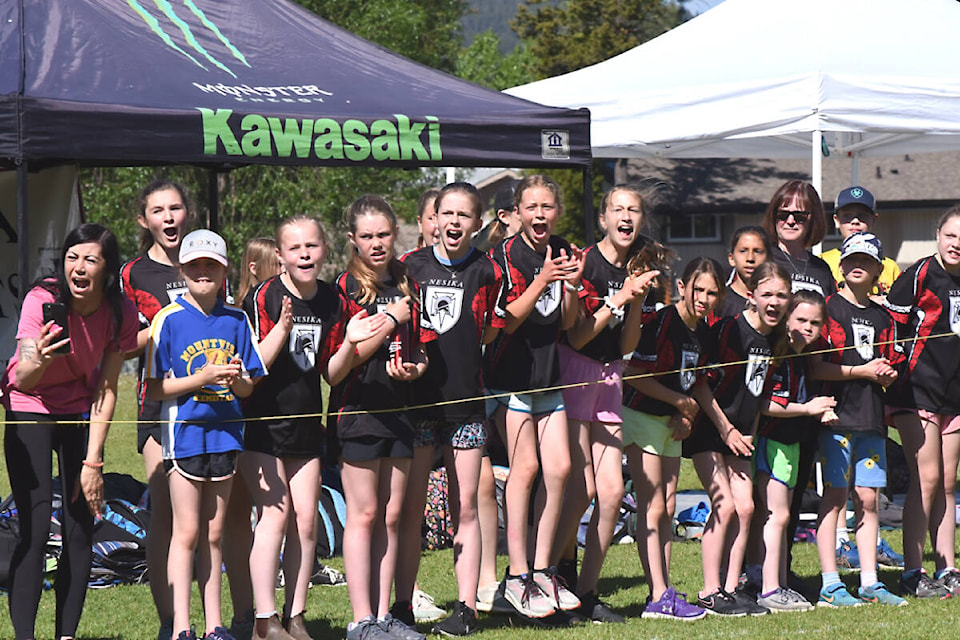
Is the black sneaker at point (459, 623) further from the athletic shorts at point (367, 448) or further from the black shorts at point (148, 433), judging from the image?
the black shorts at point (148, 433)

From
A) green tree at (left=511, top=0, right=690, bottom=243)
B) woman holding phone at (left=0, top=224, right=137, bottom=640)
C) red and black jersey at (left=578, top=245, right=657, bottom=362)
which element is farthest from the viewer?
green tree at (left=511, top=0, right=690, bottom=243)

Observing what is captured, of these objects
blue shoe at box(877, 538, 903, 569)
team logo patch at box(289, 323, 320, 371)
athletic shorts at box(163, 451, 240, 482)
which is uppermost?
team logo patch at box(289, 323, 320, 371)

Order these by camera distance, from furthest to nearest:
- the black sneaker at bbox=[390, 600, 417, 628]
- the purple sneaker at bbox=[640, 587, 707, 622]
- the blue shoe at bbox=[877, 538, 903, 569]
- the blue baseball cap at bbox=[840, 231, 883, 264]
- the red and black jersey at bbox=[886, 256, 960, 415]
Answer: the blue shoe at bbox=[877, 538, 903, 569] → the red and black jersey at bbox=[886, 256, 960, 415] → the blue baseball cap at bbox=[840, 231, 883, 264] → the purple sneaker at bbox=[640, 587, 707, 622] → the black sneaker at bbox=[390, 600, 417, 628]

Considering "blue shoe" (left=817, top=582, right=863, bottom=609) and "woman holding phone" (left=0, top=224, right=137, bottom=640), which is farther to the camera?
"blue shoe" (left=817, top=582, right=863, bottom=609)

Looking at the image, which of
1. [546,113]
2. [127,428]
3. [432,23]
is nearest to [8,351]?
[546,113]

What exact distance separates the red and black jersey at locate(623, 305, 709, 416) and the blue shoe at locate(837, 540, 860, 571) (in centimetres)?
200

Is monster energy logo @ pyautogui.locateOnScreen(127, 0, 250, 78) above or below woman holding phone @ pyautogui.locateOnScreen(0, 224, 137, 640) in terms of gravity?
above

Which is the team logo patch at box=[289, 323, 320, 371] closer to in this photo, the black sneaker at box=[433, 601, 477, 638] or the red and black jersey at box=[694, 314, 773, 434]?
the black sneaker at box=[433, 601, 477, 638]

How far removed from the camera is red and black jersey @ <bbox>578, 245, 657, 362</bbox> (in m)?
6.18

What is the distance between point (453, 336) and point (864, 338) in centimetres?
226

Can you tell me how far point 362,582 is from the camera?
557 centimetres

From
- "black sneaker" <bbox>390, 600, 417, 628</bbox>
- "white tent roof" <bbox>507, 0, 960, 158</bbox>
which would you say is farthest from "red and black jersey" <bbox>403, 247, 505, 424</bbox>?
"white tent roof" <bbox>507, 0, 960, 158</bbox>

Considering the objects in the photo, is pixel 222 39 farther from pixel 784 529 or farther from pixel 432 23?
pixel 432 23

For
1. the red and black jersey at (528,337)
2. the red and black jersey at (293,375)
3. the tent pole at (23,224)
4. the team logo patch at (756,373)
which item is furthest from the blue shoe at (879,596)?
the tent pole at (23,224)
